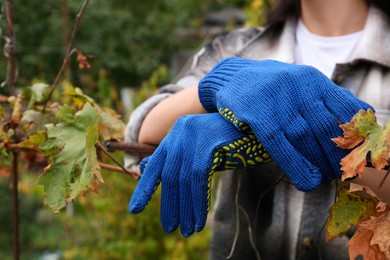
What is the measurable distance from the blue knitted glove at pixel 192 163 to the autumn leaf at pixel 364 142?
0.52 feet

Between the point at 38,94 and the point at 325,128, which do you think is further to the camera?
the point at 38,94

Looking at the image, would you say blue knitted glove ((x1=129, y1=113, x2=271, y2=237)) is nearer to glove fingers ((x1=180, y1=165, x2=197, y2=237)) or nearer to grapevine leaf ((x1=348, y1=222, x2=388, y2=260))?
glove fingers ((x1=180, y1=165, x2=197, y2=237))

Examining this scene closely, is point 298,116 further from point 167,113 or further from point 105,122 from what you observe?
point 105,122

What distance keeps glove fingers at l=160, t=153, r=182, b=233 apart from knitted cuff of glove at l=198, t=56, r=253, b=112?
A: 0.57 ft

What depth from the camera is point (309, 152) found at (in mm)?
995

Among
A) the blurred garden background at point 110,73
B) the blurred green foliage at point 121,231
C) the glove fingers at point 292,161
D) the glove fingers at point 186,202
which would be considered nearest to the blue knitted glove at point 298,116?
the glove fingers at point 292,161

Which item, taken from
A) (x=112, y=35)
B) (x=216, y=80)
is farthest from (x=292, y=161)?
(x=112, y=35)

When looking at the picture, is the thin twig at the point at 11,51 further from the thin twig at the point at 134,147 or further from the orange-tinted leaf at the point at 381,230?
the orange-tinted leaf at the point at 381,230

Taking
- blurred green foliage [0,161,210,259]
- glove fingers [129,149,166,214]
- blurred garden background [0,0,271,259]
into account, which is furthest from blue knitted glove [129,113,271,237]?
blurred green foliage [0,161,210,259]

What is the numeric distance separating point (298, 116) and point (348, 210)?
6.4 inches

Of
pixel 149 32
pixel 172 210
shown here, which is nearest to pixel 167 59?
pixel 149 32

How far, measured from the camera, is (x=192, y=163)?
3.38 ft

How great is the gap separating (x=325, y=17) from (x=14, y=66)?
71 cm

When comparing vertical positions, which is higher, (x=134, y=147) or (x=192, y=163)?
(x=192, y=163)
